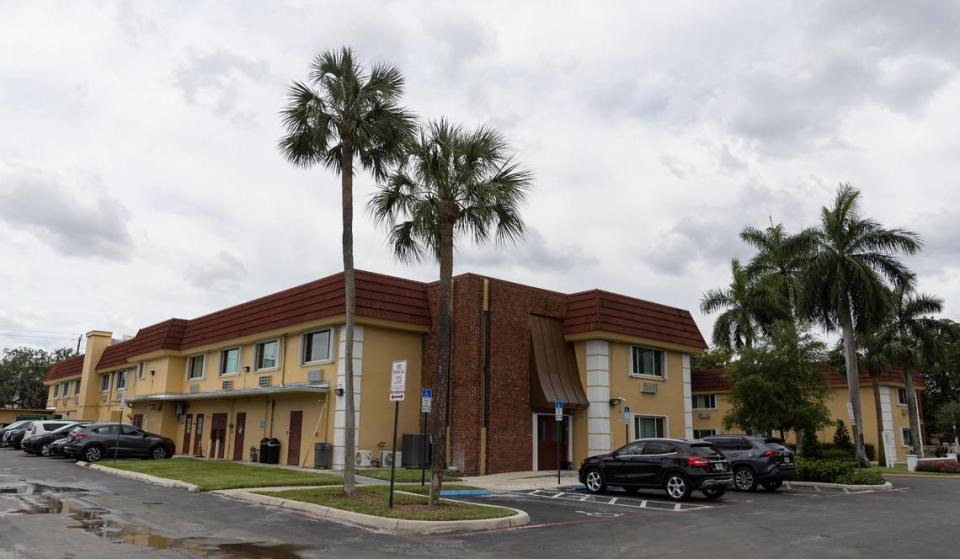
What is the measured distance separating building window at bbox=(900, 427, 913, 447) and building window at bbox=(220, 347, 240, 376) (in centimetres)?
3812

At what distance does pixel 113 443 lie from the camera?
28.3 metres

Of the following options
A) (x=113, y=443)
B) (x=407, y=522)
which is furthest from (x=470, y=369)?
(x=113, y=443)

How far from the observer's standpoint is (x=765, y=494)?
20.7 meters

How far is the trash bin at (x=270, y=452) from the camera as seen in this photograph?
2734 centimetres

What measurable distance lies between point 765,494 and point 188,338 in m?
27.4

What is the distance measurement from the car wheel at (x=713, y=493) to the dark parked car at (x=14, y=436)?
33590 mm

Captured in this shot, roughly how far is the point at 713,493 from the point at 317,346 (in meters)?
14.8

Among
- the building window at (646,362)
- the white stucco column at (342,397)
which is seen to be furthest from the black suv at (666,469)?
the building window at (646,362)

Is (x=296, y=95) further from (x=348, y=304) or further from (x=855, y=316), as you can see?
(x=855, y=316)

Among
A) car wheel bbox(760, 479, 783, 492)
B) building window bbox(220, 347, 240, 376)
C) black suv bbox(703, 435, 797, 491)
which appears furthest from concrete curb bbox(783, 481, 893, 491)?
building window bbox(220, 347, 240, 376)

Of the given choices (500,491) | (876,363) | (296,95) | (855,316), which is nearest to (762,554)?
(500,491)

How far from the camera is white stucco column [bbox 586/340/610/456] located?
27.0 m

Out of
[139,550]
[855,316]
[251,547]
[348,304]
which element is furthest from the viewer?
[855,316]

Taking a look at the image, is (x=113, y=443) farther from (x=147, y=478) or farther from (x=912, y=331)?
(x=912, y=331)
